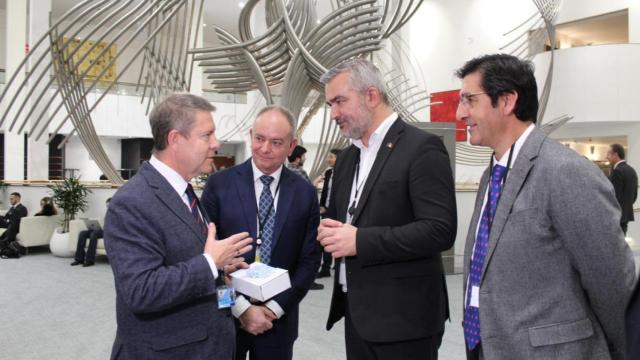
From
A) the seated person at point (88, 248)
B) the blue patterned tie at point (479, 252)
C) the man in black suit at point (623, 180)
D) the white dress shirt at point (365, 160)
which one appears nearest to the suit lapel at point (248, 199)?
the white dress shirt at point (365, 160)

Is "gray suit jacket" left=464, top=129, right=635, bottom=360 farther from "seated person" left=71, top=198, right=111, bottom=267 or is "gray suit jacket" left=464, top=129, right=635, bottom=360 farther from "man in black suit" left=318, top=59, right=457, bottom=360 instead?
"seated person" left=71, top=198, right=111, bottom=267

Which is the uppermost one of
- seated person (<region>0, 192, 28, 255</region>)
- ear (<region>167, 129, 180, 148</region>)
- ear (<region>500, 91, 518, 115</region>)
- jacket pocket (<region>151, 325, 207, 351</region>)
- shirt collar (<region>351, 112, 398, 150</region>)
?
ear (<region>500, 91, 518, 115</region>)

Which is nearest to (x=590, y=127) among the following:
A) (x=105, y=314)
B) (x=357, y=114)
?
(x=105, y=314)

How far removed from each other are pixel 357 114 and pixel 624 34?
56.6 feet

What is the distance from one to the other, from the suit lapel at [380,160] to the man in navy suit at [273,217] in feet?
1.18

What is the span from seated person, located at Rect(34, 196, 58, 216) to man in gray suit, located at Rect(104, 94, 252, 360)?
864cm

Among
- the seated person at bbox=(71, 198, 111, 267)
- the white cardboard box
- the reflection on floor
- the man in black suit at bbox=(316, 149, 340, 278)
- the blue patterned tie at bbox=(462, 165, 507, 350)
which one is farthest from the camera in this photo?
the seated person at bbox=(71, 198, 111, 267)

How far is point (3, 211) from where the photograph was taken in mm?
9992

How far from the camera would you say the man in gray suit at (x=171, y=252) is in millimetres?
1362

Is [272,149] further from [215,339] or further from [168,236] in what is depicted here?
[215,339]

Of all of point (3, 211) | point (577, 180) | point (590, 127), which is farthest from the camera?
point (590, 127)

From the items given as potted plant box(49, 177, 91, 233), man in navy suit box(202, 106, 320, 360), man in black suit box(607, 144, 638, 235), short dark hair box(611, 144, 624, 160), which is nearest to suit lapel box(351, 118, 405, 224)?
man in navy suit box(202, 106, 320, 360)

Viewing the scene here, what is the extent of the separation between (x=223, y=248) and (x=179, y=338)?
0.28 metres

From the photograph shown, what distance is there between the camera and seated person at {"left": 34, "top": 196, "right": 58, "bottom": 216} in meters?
9.03
